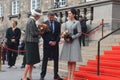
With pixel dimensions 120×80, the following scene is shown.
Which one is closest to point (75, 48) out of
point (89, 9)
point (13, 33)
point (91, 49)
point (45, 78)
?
point (45, 78)

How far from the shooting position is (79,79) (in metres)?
10.4

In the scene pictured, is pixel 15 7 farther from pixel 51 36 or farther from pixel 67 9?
pixel 51 36

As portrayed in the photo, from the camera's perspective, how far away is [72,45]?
9844mm

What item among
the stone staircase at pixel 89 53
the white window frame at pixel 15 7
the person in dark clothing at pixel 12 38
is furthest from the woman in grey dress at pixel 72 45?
the white window frame at pixel 15 7

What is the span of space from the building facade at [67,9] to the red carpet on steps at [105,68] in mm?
1999

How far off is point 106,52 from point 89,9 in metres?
5.82

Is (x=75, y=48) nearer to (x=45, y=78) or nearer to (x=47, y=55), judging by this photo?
(x=47, y=55)

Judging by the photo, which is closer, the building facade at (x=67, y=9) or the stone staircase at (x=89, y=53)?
the stone staircase at (x=89, y=53)

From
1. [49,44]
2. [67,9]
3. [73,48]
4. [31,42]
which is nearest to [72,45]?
[73,48]

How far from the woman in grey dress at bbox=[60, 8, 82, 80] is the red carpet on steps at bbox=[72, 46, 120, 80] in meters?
0.69

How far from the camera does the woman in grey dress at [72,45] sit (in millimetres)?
9766

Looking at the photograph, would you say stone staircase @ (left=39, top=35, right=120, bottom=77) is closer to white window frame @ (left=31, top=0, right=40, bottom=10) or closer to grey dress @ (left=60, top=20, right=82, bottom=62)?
grey dress @ (left=60, top=20, right=82, bottom=62)

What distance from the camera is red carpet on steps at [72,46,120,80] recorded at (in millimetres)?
9856

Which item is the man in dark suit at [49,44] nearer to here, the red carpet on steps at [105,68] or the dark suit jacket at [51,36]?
the dark suit jacket at [51,36]
